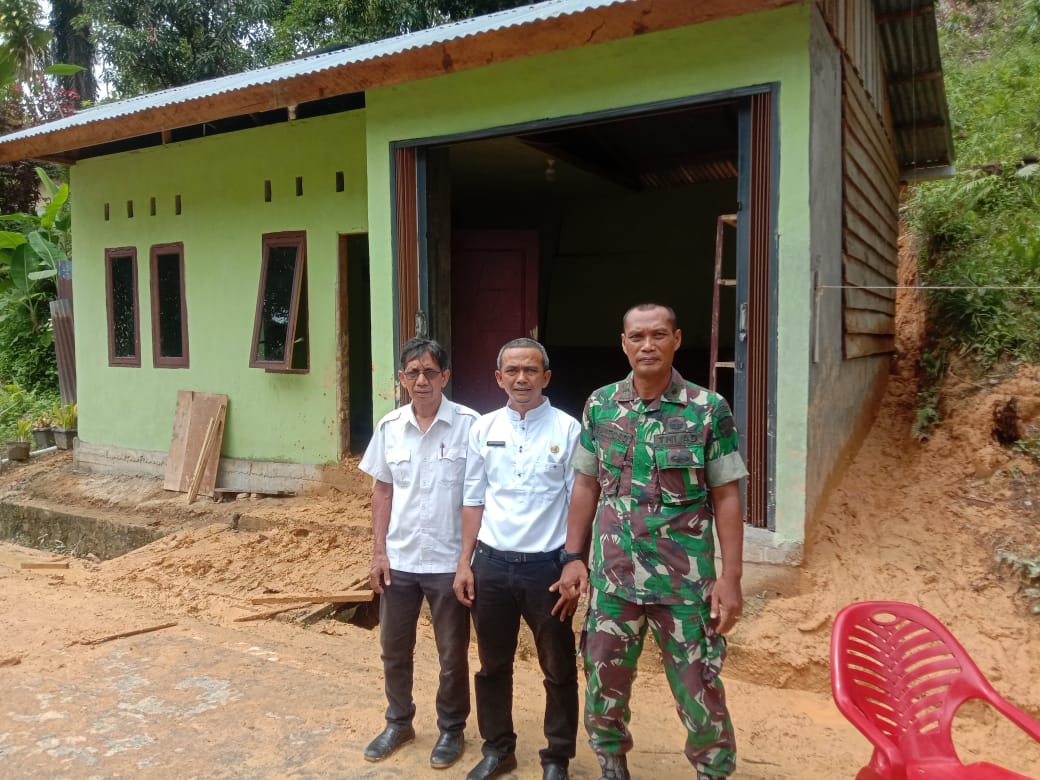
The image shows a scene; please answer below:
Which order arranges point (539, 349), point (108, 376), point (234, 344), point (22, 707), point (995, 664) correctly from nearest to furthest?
point (539, 349)
point (22, 707)
point (995, 664)
point (234, 344)
point (108, 376)

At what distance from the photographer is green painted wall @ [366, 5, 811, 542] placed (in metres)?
4.36

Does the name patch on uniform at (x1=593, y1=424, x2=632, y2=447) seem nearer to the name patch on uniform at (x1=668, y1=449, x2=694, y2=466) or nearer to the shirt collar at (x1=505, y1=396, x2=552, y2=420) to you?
the name patch on uniform at (x1=668, y1=449, x2=694, y2=466)

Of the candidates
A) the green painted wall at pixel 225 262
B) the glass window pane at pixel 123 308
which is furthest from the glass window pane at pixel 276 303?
the glass window pane at pixel 123 308

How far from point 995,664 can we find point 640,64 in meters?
3.94

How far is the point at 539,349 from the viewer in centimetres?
289

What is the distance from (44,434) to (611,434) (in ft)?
33.8

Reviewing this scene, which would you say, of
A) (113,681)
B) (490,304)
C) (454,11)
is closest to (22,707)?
Result: (113,681)

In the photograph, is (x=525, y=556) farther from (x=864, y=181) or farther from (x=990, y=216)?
(x=990, y=216)

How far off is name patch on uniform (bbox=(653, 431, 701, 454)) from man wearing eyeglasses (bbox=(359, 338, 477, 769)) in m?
0.88

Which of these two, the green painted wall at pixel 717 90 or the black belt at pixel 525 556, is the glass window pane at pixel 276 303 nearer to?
the green painted wall at pixel 717 90

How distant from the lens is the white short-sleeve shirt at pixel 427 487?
3061mm

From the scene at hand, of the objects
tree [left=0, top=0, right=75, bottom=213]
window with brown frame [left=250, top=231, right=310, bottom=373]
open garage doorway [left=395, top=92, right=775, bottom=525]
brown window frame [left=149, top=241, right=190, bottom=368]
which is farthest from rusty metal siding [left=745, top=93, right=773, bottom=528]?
tree [left=0, top=0, right=75, bottom=213]

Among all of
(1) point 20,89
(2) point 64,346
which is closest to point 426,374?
(2) point 64,346

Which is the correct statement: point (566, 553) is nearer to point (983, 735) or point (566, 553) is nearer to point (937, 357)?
point (983, 735)
